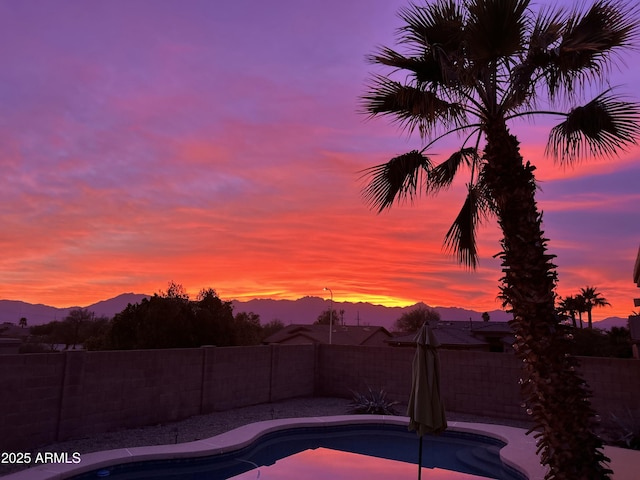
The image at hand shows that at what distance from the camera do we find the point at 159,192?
18.6m

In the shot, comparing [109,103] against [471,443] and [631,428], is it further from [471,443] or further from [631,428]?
[631,428]

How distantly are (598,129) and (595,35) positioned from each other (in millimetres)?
1457

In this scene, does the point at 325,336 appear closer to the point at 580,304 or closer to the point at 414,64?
the point at 580,304

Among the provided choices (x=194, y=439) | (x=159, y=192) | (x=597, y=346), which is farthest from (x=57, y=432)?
(x=597, y=346)

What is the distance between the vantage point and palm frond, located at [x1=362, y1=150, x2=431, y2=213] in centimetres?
820

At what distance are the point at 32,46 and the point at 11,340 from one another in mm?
8135

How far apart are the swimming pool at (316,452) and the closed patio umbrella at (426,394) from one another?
165cm

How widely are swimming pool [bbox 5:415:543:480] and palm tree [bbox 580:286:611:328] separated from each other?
67584 millimetres

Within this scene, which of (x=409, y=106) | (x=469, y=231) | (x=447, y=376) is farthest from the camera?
(x=447, y=376)

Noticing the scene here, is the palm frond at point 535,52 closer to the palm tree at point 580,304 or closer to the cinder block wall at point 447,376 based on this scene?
the cinder block wall at point 447,376

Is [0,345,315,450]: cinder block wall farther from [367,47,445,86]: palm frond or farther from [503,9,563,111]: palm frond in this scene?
[503,9,563,111]: palm frond

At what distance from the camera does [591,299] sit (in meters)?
69.9

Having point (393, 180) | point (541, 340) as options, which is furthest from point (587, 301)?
point (541, 340)

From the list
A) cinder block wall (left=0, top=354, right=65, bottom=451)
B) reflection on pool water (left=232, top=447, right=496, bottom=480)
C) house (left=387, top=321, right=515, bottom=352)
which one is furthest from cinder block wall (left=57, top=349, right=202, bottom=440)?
house (left=387, top=321, right=515, bottom=352)
